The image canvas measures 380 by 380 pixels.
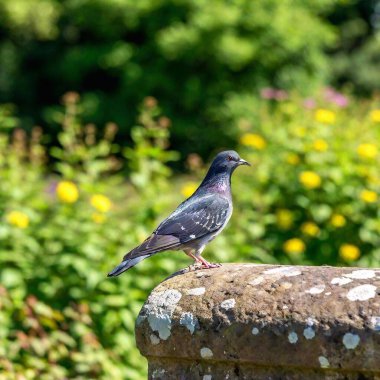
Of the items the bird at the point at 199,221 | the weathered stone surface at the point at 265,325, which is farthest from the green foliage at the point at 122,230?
the weathered stone surface at the point at 265,325

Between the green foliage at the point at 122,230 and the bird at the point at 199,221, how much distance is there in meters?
1.40

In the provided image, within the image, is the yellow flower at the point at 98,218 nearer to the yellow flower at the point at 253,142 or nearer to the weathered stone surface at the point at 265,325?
the yellow flower at the point at 253,142

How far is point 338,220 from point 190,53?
12515 mm

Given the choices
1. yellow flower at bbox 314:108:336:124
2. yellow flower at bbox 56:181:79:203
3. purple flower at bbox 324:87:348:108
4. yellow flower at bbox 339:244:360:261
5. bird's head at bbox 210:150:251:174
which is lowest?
yellow flower at bbox 339:244:360:261

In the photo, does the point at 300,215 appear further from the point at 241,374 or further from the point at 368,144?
the point at 241,374

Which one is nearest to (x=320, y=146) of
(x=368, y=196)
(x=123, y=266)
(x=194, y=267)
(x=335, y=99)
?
(x=368, y=196)

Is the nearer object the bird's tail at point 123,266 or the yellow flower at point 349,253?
the bird's tail at point 123,266

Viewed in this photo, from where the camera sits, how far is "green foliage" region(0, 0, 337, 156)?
1850 centimetres

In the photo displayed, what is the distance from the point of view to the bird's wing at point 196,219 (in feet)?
13.8

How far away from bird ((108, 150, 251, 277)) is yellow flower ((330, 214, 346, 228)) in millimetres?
2102

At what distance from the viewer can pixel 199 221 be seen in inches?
169

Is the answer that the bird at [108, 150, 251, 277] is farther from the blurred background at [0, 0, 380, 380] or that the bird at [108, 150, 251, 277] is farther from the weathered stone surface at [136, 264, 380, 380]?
the blurred background at [0, 0, 380, 380]

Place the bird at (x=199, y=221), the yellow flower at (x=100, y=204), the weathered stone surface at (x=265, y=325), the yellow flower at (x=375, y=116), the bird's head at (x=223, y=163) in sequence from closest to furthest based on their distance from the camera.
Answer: the weathered stone surface at (x=265, y=325), the bird at (x=199, y=221), the bird's head at (x=223, y=163), the yellow flower at (x=100, y=204), the yellow flower at (x=375, y=116)

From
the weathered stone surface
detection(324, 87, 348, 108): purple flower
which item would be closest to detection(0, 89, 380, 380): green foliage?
detection(324, 87, 348, 108): purple flower
